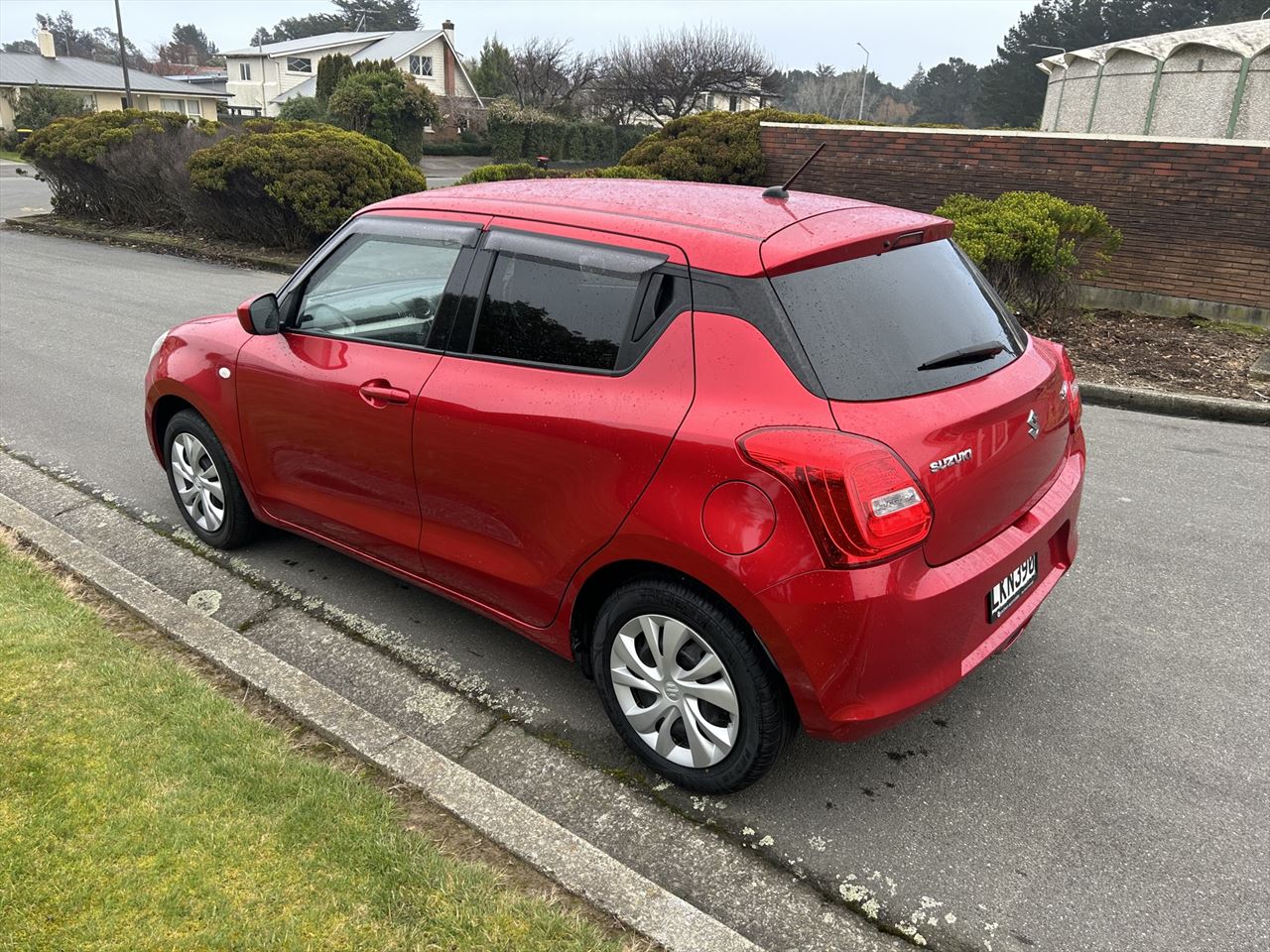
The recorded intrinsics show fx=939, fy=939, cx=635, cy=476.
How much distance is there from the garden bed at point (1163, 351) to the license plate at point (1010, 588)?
550 centimetres

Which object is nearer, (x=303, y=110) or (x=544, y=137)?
(x=303, y=110)

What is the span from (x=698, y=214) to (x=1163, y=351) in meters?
7.60

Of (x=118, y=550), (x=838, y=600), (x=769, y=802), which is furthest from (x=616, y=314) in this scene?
(x=118, y=550)

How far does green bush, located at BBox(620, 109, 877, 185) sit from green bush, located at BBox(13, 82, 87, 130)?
50342 millimetres

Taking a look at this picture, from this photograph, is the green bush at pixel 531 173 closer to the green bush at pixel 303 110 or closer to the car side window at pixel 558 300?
the car side window at pixel 558 300

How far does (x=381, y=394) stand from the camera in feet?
11.2

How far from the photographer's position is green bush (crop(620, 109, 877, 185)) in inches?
540

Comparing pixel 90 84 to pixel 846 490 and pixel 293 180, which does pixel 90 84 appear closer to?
pixel 293 180

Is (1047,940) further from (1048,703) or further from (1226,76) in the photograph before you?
(1226,76)

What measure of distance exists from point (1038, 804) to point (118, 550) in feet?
13.6

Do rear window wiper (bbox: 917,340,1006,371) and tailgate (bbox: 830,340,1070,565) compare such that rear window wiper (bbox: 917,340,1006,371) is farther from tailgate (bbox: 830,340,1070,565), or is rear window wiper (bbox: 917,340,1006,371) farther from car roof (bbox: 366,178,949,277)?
car roof (bbox: 366,178,949,277)

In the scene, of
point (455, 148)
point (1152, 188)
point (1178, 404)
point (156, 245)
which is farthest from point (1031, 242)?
point (455, 148)

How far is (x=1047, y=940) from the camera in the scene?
94.3 inches

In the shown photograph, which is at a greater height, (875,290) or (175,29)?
(175,29)
